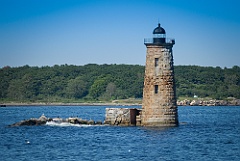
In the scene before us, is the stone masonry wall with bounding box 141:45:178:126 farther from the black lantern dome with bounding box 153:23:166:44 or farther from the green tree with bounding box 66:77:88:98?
the green tree with bounding box 66:77:88:98

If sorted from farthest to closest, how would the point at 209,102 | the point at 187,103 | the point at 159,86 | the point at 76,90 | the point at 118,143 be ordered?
the point at 76,90
the point at 209,102
the point at 187,103
the point at 159,86
the point at 118,143

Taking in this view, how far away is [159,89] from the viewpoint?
53.3 m

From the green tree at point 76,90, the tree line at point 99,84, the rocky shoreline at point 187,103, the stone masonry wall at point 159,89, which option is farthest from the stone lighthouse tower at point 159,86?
the green tree at point 76,90

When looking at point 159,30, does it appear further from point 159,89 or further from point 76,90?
point 76,90

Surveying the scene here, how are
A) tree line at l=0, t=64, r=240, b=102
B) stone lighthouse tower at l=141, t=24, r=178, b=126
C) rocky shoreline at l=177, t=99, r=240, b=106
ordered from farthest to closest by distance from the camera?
1. tree line at l=0, t=64, r=240, b=102
2. rocky shoreline at l=177, t=99, r=240, b=106
3. stone lighthouse tower at l=141, t=24, r=178, b=126

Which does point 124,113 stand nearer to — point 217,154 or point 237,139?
point 237,139

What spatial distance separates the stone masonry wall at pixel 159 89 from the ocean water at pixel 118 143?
95 cm

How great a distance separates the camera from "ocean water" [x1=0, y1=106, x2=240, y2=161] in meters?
41.8

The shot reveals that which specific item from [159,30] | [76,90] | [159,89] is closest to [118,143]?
[159,89]

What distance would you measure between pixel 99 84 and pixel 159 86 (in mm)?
118454

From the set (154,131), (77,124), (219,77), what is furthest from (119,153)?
(219,77)

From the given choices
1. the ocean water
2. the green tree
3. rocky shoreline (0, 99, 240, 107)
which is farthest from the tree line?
the ocean water

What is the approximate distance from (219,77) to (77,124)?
124 metres

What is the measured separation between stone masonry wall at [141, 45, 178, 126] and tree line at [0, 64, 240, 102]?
10961 centimetres
